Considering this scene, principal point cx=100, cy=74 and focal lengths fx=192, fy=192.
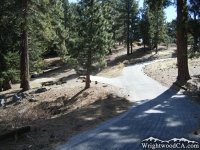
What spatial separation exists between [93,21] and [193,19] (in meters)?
7.05

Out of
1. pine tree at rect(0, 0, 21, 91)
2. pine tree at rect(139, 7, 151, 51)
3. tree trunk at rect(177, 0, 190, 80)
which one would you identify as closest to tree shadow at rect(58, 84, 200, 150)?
tree trunk at rect(177, 0, 190, 80)

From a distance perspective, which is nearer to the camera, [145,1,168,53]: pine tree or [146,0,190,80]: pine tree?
[146,0,190,80]: pine tree

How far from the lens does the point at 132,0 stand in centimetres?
4241

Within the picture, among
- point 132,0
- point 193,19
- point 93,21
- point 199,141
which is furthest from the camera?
point 132,0

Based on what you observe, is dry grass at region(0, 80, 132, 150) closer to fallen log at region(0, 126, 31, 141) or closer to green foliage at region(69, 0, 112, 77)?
fallen log at region(0, 126, 31, 141)

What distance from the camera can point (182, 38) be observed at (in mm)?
14891

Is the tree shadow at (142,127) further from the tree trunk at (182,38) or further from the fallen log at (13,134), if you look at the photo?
the tree trunk at (182,38)

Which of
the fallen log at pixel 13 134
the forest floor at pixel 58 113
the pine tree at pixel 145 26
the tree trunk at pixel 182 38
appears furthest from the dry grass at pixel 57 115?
the pine tree at pixel 145 26

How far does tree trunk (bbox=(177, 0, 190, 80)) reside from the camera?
47.7 feet

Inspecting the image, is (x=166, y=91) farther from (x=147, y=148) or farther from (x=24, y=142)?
(x=24, y=142)

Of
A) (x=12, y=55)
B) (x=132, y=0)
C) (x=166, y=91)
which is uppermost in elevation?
(x=132, y=0)

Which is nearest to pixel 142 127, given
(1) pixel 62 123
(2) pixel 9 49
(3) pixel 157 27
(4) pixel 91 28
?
(1) pixel 62 123

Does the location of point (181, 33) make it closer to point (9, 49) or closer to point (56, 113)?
point (56, 113)

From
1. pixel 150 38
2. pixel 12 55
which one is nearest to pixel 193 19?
pixel 12 55
